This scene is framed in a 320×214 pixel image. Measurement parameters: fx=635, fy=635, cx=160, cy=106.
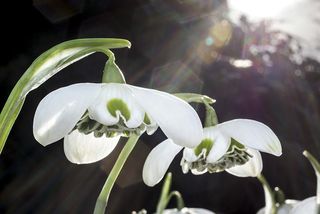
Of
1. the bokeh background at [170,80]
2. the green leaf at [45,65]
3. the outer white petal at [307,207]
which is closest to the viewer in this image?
the green leaf at [45,65]

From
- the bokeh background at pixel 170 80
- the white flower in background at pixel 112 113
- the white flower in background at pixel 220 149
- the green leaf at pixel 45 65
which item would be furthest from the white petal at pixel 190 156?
the bokeh background at pixel 170 80

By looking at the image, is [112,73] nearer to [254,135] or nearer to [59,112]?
[59,112]

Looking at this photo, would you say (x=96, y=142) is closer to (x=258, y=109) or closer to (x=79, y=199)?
(x=79, y=199)

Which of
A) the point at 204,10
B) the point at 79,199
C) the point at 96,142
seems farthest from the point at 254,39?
the point at 96,142

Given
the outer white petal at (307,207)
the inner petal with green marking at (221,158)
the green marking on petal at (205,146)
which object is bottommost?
the outer white petal at (307,207)

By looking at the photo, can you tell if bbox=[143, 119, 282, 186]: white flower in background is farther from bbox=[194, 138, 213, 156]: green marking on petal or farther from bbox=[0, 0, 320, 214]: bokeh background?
bbox=[0, 0, 320, 214]: bokeh background

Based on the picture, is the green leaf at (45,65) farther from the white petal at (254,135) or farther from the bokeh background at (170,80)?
the bokeh background at (170,80)

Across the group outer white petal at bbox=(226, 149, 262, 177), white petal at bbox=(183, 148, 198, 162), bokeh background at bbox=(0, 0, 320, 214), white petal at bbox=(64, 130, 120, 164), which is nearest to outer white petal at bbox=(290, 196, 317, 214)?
outer white petal at bbox=(226, 149, 262, 177)

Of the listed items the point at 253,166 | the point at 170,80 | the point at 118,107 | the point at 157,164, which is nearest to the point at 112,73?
the point at 118,107
